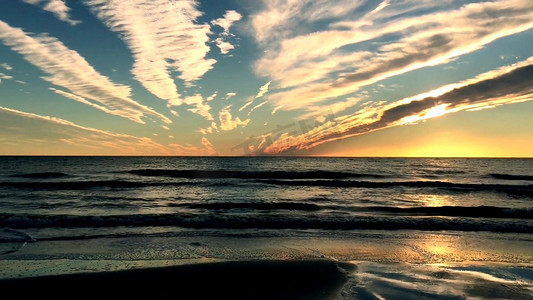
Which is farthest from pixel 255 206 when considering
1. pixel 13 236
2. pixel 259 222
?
pixel 13 236

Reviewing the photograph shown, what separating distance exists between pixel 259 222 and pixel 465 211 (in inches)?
558

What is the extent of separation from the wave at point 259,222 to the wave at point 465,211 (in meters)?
3.12

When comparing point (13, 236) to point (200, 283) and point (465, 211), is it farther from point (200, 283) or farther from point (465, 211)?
point (465, 211)

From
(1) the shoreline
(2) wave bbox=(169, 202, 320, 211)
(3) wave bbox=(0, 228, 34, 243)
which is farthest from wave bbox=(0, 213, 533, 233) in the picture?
(1) the shoreline

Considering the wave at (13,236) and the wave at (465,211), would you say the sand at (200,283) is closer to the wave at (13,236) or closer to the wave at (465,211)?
the wave at (13,236)

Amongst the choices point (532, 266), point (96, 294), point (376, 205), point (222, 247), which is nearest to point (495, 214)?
point (376, 205)

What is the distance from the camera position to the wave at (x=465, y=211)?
2091 cm

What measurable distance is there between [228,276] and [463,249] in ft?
26.9

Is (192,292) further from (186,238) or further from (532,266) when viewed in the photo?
(532,266)

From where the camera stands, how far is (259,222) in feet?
55.2

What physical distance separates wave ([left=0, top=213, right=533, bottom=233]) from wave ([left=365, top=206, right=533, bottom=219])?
10.2 feet

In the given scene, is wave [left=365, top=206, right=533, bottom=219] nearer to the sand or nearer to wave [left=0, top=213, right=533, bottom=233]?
wave [left=0, top=213, right=533, bottom=233]

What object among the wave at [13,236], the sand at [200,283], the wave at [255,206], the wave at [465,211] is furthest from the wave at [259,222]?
the sand at [200,283]

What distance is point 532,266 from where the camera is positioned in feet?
32.1
